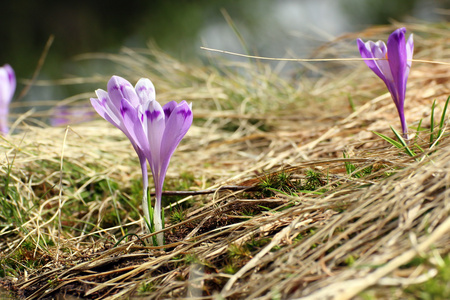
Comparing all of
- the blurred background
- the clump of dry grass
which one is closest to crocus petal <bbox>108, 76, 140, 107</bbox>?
the clump of dry grass

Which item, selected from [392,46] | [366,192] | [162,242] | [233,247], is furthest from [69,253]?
[392,46]

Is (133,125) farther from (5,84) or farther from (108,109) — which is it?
(5,84)

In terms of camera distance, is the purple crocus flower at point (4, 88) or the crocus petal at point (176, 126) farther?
the purple crocus flower at point (4, 88)

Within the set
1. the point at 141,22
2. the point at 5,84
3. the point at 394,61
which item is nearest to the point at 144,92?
the point at 394,61

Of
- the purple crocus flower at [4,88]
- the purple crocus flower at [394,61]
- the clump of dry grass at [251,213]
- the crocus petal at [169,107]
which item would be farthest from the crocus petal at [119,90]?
the purple crocus flower at [4,88]

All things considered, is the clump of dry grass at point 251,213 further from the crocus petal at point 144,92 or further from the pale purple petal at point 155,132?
the crocus petal at point 144,92

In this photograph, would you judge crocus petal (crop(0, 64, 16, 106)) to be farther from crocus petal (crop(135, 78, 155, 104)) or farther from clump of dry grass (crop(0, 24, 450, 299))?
crocus petal (crop(135, 78, 155, 104))

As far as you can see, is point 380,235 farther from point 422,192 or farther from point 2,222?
point 2,222
